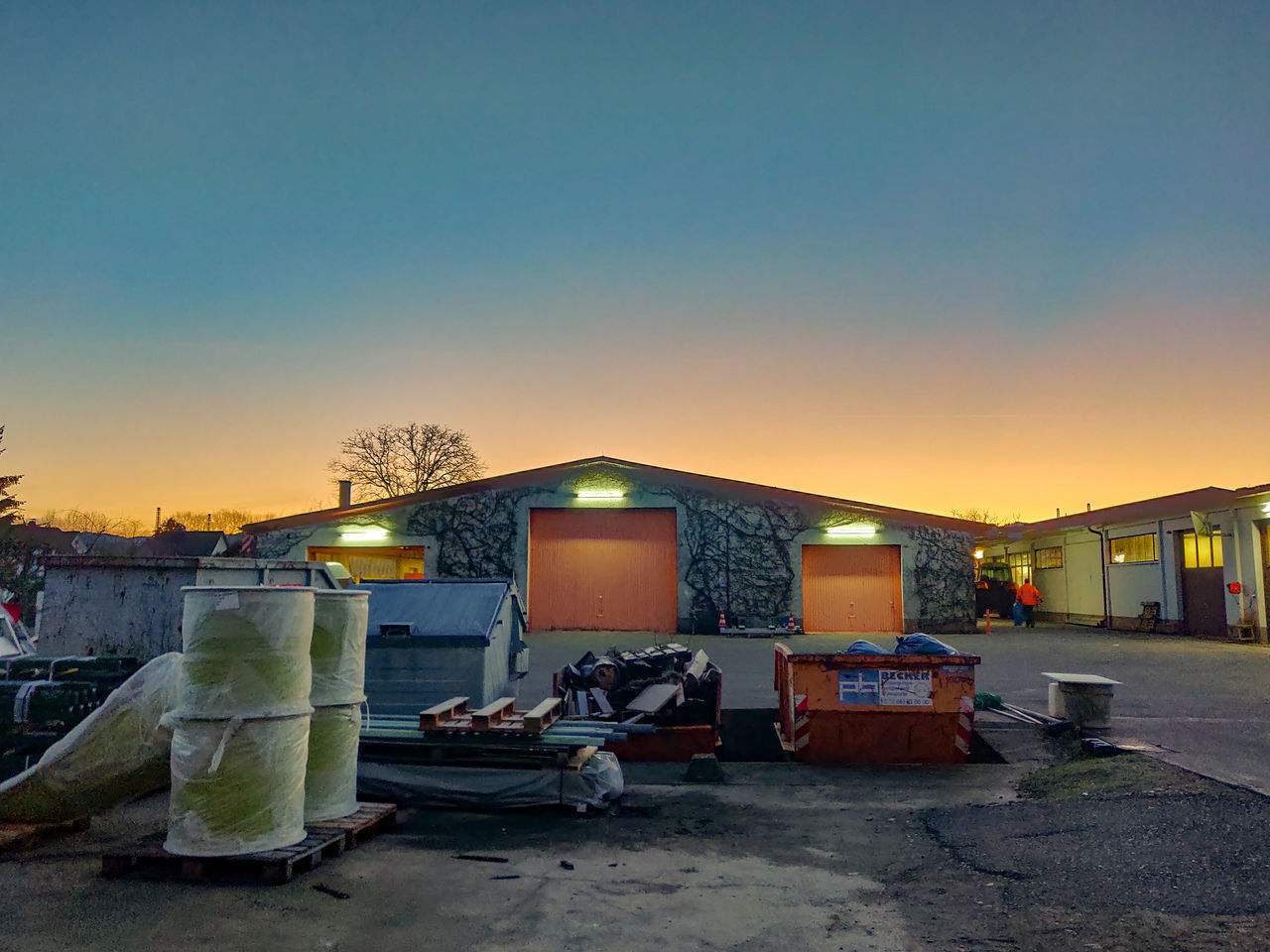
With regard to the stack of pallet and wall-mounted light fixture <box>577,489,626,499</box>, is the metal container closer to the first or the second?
the stack of pallet

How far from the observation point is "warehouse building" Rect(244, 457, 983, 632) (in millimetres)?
24359

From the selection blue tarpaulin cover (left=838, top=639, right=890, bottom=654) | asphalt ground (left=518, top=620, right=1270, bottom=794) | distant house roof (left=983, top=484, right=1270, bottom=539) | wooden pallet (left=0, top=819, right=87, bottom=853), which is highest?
distant house roof (left=983, top=484, right=1270, bottom=539)

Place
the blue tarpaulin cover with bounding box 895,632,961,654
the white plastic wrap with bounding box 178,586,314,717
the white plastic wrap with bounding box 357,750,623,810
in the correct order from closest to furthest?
the white plastic wrap with bounding box 178,586,314,717 < the white plastic wrap with bounding box 357,750,623,810 < the blue tarpaulin cover with bounding box 895,632,961,654

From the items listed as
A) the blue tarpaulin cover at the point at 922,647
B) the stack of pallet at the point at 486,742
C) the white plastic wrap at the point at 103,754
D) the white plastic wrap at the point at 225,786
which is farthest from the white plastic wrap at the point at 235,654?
the blue tarpaulin cover at the point at 922,647

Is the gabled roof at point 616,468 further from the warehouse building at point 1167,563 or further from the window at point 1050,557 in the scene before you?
the window at point 1050,557

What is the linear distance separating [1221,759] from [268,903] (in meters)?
8.03

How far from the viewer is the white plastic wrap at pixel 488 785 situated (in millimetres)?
6988

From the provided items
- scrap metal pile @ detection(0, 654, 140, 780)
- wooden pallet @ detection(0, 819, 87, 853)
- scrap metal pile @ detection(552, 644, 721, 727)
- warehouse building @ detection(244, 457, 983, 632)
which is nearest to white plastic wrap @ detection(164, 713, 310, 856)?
wooden pallet @ detection(0, 819, 87, 853)

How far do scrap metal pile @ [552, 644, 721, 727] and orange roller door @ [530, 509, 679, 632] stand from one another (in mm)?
13775

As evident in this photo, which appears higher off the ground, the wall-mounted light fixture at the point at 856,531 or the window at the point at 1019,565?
the wall-mounted light fixture at the point at 856,531

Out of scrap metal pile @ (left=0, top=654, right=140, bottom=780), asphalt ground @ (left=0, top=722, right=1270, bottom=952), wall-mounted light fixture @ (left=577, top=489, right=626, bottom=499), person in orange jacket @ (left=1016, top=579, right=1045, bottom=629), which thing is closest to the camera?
asphalt ground @ (left=0, top=722, right=1270, bottom=952)

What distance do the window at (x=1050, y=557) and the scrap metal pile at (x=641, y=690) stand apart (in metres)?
25.2

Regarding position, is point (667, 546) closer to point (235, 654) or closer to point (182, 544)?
point (235, 654)

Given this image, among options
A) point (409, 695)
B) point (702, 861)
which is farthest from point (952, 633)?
point (702, 861)
